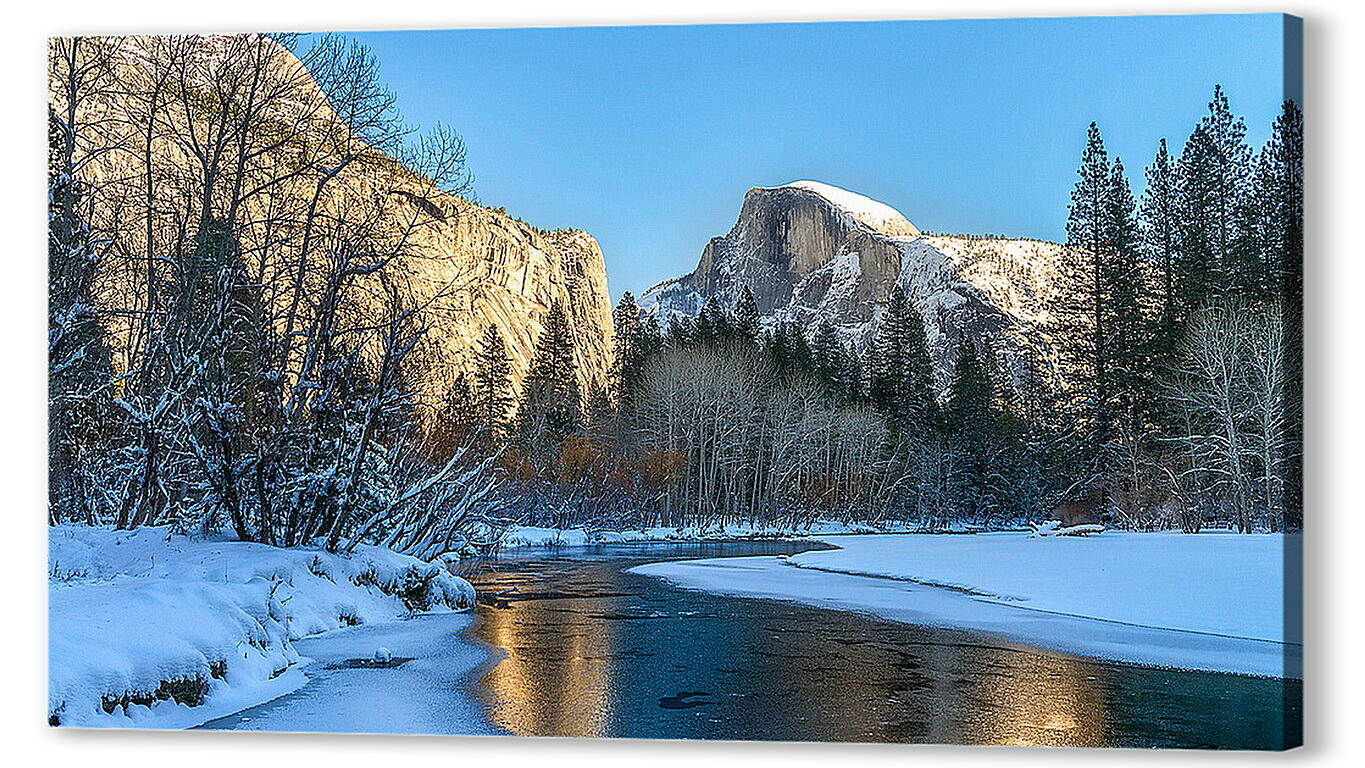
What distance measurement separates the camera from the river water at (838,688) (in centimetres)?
571

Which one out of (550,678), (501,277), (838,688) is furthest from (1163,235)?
(550,678)

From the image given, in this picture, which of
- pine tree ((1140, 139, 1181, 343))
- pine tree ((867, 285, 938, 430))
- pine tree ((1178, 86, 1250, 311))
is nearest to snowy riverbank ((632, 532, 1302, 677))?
pine tree ((867, 285, 938, 430))

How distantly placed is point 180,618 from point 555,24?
298 cm

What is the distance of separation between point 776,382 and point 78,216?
4177mm

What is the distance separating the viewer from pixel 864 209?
726cm

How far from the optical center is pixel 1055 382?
7551 millimetres

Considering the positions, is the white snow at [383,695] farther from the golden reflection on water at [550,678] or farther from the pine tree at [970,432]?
the pine tree at [970,432]

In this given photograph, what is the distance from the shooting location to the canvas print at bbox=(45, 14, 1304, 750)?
20.0 feet

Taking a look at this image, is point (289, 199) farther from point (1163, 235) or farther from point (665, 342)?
point (1163, 235)

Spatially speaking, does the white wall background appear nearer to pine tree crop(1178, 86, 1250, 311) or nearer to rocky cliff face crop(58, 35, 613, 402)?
rocky cliff face crop(58, 35, 613, 402)

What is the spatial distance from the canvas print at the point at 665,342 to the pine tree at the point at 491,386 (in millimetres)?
26

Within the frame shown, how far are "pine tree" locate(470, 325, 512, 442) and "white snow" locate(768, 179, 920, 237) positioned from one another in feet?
6.14

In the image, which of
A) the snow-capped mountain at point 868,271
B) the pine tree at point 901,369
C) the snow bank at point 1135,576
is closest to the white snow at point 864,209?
the snow-capped mountain at point 868,271
